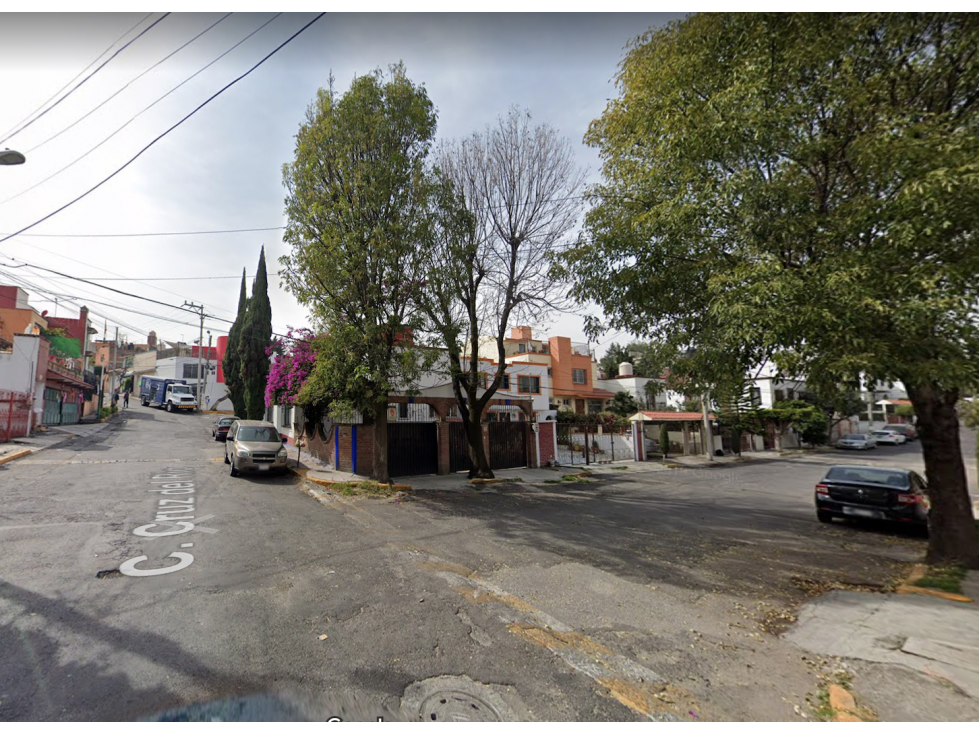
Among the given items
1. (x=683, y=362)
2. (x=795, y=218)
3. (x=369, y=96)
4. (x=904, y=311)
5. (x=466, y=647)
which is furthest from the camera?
(x=369, y=96)

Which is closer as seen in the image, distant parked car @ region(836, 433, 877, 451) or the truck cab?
distant parked car @ region(836, 433, 877, 451)

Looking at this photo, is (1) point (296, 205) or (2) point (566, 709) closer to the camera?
(2) point (566, 709)

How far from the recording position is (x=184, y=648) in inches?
143

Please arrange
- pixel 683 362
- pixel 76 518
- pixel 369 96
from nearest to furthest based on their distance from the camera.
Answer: pixel 683 362, pixel 76 518, pixel 369 96

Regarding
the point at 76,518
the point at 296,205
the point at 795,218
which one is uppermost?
the point at 296,205

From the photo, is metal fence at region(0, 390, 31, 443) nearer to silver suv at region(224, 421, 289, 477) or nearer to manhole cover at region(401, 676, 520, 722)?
silver suv at region(224, 421, 289, 477)

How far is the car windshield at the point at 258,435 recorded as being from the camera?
46.6 feet

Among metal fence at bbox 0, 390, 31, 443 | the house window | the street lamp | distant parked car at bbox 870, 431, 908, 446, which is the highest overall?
the street lamp

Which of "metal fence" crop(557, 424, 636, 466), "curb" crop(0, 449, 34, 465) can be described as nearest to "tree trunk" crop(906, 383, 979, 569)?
"metal fence" crop(557, 424, 636, 466)

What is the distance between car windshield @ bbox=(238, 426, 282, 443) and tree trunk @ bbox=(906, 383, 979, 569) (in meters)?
15.7

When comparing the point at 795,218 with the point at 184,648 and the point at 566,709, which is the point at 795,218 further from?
the point at 184,648

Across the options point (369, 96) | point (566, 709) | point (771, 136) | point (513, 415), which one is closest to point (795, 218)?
point (771, 136)

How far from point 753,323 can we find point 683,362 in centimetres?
189

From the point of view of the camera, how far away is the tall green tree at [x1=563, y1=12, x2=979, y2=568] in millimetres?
4422
